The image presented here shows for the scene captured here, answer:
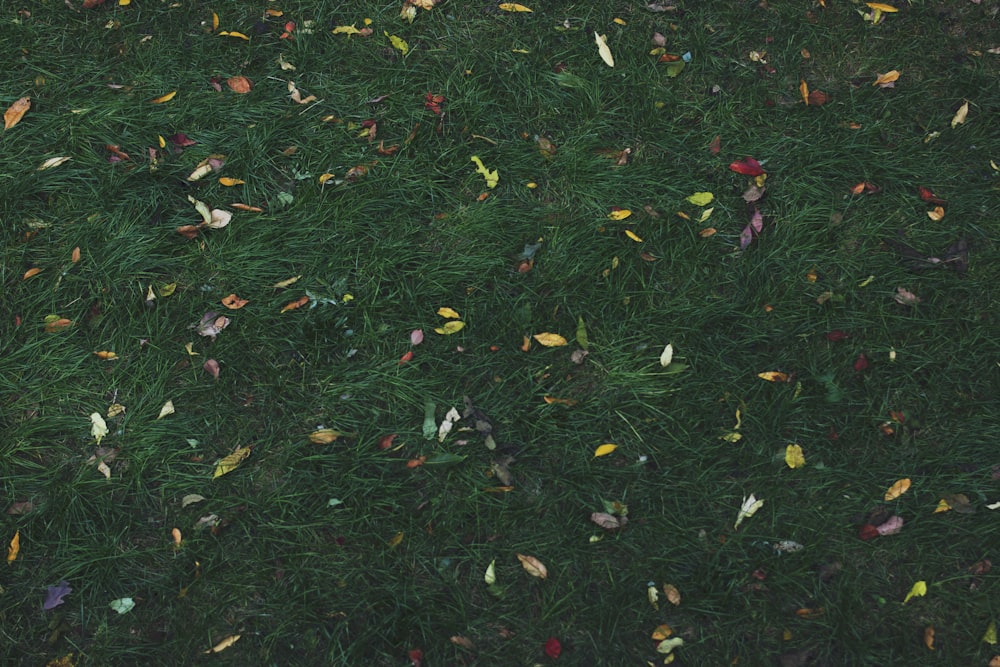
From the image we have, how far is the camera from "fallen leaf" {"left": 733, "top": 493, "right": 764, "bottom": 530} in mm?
2520

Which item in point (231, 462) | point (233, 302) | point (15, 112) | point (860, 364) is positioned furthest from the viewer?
point (15, 112)

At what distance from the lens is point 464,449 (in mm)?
2623

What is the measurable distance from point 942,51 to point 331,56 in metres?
2.71

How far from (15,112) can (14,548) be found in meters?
1.84

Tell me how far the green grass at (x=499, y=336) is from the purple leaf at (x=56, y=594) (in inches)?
1.1

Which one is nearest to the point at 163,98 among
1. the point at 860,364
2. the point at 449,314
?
the point at 449,314

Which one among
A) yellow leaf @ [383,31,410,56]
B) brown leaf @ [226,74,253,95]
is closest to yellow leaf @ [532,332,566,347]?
yellow leaf @ [383,31,410,56]

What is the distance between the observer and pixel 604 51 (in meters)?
3.41

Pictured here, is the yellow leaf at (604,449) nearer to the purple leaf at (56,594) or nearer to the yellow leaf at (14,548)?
the purple leaf at (56,594)

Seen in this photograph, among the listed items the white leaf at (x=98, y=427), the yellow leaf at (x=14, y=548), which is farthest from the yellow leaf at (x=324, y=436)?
the yellow leaf at (x=14, y=548)

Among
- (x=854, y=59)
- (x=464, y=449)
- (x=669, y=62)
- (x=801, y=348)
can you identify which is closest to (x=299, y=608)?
(x=464, y=449)

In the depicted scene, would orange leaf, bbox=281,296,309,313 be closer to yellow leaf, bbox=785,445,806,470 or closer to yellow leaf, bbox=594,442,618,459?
yellow leaf, bbox=594,442,618,459

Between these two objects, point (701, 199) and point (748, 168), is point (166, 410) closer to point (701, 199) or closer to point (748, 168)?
point (701, 199)

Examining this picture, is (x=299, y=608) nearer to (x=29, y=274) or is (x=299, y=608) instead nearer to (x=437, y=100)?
(x=29, y=274)
